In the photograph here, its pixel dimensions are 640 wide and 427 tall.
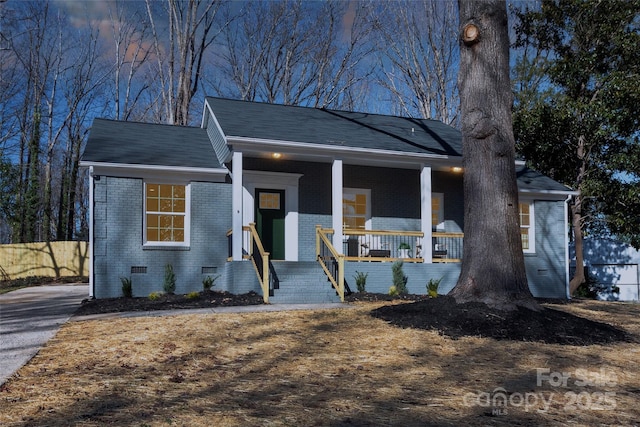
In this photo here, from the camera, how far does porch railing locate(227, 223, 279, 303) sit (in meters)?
11.9

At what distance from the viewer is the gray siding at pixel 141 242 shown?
534 inches

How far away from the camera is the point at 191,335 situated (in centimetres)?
792

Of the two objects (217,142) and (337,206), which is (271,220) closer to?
(337,206)

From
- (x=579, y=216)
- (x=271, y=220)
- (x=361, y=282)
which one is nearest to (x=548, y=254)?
(x=579, y=216)

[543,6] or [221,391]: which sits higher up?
[543,6]

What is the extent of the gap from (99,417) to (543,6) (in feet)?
65.6

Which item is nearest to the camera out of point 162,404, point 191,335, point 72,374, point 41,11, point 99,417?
point 99,417

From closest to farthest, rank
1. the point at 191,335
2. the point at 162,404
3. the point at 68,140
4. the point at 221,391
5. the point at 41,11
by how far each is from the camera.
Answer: the point at 162,404 → the point at 221,391 → the point at 191,335 → the point at 41,11 → the point at 68,140

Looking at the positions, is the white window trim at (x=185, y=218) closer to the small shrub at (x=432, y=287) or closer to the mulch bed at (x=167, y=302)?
the mulch bed at (x=167, y=302)

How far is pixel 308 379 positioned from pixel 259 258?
7.84 meters

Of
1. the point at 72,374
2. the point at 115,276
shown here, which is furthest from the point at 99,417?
the point at 115,276

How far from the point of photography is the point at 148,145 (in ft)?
49.4

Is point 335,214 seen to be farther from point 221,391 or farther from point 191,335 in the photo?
point 221,391

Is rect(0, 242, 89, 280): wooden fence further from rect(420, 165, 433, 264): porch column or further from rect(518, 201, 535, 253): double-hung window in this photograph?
rect(518, 201, 535, 253): double-hung window
